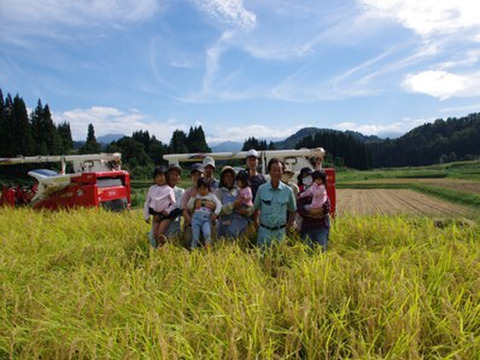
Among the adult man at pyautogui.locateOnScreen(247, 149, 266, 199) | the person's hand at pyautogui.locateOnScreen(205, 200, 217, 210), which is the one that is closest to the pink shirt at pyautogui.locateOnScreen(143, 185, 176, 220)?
the person's hand at pyautogui.locateOnScreen(205, 200, 217, 210)

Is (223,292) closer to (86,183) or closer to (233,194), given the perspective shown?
(233,194)

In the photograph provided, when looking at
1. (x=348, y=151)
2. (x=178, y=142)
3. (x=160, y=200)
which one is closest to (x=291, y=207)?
(x=160, y=200)

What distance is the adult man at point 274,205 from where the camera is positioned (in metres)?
4.01

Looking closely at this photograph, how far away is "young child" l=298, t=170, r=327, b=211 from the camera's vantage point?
4234mm

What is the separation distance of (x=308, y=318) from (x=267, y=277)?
3.07ft

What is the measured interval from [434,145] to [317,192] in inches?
4651

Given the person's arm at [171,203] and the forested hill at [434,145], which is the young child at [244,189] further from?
the forested hill at [434,145]

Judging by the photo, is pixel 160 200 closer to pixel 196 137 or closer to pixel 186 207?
pixel 186 207

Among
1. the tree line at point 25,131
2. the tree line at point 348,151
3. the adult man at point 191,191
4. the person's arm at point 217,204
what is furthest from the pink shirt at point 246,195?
the tree line at point 348,151

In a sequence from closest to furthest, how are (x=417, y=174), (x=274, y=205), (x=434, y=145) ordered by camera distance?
(x=274, y=205) → (x=417, y=174) → (x=434, y=145)

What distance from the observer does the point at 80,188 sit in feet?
28.5

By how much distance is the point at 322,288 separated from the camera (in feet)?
8.83

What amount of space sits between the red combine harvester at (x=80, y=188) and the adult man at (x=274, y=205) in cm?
580

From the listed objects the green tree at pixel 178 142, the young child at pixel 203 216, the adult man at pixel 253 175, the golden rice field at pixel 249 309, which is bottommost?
the golden rice field at pixel 249 309
